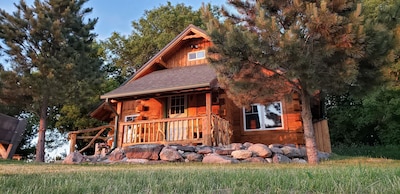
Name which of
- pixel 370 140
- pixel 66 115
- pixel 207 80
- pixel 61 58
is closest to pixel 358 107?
pixel 370 140

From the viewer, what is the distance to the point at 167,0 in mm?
30312

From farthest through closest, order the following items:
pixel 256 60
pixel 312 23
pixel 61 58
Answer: pixel 61 58
pixel 256 60
pixel 312 23

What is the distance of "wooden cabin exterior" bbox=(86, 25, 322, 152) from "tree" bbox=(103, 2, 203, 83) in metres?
10.7

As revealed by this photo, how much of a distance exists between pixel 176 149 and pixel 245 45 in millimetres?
4281

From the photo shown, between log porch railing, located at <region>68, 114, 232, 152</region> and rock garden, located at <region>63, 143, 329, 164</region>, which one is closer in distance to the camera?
rock garden, located at <region>63, 143, 329, 164</region>

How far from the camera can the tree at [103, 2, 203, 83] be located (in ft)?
83.9

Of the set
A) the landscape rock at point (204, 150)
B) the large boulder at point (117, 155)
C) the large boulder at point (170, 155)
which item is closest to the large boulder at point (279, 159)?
the landscape rock at point (204, 150)

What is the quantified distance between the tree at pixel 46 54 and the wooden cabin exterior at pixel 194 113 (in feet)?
8.09

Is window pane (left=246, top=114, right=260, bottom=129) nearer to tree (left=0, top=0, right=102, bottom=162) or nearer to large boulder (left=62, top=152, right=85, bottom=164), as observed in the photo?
large boulder (left=62, top=152, right=85, bottom=164)

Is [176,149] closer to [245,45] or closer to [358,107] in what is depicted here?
[245,45]

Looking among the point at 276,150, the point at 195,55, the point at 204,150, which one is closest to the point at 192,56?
the point at 195,55

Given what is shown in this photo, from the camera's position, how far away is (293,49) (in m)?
6.78

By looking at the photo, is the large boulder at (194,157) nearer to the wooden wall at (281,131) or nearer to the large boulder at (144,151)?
the large boulder at (144,151)

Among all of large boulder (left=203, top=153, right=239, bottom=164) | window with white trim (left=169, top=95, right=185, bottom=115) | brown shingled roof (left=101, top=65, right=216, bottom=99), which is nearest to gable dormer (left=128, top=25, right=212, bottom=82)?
brown shingled roof (left=101, top=65, right=216, bottom=99)
